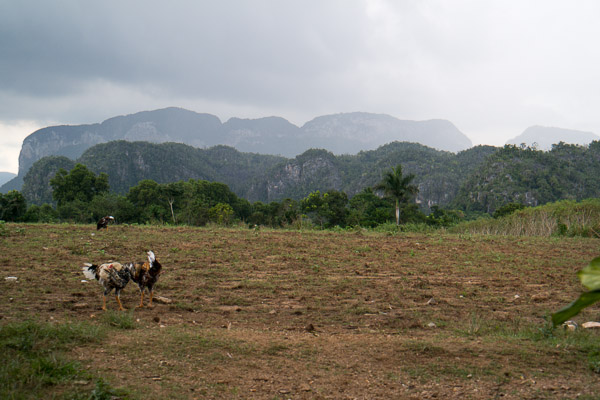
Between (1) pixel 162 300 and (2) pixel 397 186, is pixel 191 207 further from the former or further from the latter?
(1) pixel 162 300

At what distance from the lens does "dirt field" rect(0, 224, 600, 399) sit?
10.8ft

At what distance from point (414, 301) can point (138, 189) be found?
4707 cm

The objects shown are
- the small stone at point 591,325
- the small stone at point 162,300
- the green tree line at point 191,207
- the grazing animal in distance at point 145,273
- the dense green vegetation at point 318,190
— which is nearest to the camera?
the small stone at point 591,325

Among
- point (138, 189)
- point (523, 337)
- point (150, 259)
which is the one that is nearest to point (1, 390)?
point (150, 259)

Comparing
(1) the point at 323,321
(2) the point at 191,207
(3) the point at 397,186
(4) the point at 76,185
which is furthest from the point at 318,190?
(1) the point at 323,321

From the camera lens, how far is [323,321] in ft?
16.7

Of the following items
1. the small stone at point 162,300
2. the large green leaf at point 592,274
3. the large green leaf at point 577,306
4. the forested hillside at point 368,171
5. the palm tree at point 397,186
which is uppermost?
the forested hillside at point 368,171

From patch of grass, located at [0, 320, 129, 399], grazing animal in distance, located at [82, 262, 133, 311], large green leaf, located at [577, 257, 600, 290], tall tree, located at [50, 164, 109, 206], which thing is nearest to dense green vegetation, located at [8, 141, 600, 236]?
tall tree, located at [50, 164, 109, 206]

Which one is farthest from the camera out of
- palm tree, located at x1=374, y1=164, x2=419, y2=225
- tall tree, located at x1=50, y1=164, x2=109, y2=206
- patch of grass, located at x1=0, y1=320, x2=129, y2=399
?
tall tree, located at x1=50, y1=164, x2=109, y2=206

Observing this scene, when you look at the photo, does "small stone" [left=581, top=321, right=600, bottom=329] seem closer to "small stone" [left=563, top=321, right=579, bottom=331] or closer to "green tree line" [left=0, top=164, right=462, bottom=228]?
"small stone" [left=563, top=321, right=579, bottom=331]

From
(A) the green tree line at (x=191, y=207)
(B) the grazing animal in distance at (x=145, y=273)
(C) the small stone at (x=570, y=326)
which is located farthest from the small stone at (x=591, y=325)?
(A) the green tree line at (x=191, y=207)

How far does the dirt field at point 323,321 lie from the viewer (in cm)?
330

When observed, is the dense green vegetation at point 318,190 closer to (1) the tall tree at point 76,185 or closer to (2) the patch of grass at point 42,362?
(1) the tall tree at point 76,185

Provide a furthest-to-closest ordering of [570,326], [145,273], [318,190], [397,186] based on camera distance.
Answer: [318,190] → [397,186] → [145,273] → [570,326]
